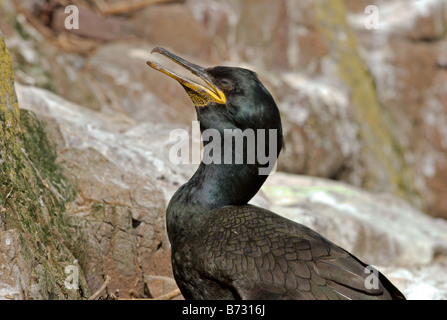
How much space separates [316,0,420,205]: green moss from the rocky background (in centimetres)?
4

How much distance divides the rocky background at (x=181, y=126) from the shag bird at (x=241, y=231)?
0.66m

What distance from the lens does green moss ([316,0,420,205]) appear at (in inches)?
419

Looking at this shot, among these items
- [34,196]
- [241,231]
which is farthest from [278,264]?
[34,196]

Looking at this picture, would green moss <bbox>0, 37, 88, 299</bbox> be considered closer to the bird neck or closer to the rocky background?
the rocky background

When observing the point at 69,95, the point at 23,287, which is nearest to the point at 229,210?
the point at 23,287

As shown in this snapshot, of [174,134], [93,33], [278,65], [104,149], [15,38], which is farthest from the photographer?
[278,65]

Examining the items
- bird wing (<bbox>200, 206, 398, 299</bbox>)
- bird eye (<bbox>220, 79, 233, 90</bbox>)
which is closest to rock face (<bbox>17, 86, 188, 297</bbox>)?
bird wing (<bbox>200, 206, 398, 299</bbox>)

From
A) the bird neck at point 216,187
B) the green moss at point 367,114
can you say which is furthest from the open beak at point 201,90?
the green moss at point 367,114

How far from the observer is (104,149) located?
17.3ft

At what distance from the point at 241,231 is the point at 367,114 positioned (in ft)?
26.4

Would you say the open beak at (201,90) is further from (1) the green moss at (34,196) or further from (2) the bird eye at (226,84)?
(1) the green moss at (34,196)

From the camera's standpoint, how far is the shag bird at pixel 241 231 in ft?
11.1
